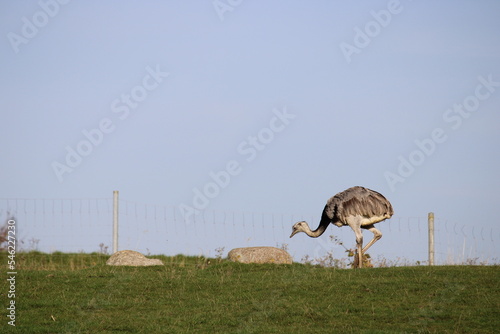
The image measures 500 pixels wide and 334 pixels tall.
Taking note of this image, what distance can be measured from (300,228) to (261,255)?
7.32 ft

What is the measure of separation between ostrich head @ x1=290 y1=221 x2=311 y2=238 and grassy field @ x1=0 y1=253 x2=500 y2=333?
4265mm

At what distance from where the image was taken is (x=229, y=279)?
19.3 meters

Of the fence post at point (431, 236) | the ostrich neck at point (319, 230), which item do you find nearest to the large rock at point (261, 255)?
the ostrich neck at point (319, 230)

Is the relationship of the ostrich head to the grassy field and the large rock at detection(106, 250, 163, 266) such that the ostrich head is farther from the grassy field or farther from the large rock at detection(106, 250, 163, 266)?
the large rock at detection(106, 250, 163, 266)

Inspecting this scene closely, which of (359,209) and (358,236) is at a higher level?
(359,209)

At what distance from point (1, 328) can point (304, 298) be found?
6.44 meters

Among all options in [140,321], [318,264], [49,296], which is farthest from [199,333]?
[318,264]

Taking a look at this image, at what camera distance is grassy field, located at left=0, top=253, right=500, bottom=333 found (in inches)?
556

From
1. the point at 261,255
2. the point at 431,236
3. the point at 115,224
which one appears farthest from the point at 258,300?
the point at 431,236

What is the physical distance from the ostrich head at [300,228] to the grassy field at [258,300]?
4265mm

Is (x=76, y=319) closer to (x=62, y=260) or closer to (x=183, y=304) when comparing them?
(x=183, y=304)

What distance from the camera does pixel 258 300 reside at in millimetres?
16297

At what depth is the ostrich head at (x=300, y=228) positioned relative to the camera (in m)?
25.8

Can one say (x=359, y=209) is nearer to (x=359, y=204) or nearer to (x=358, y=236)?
(x=359, y=204)
